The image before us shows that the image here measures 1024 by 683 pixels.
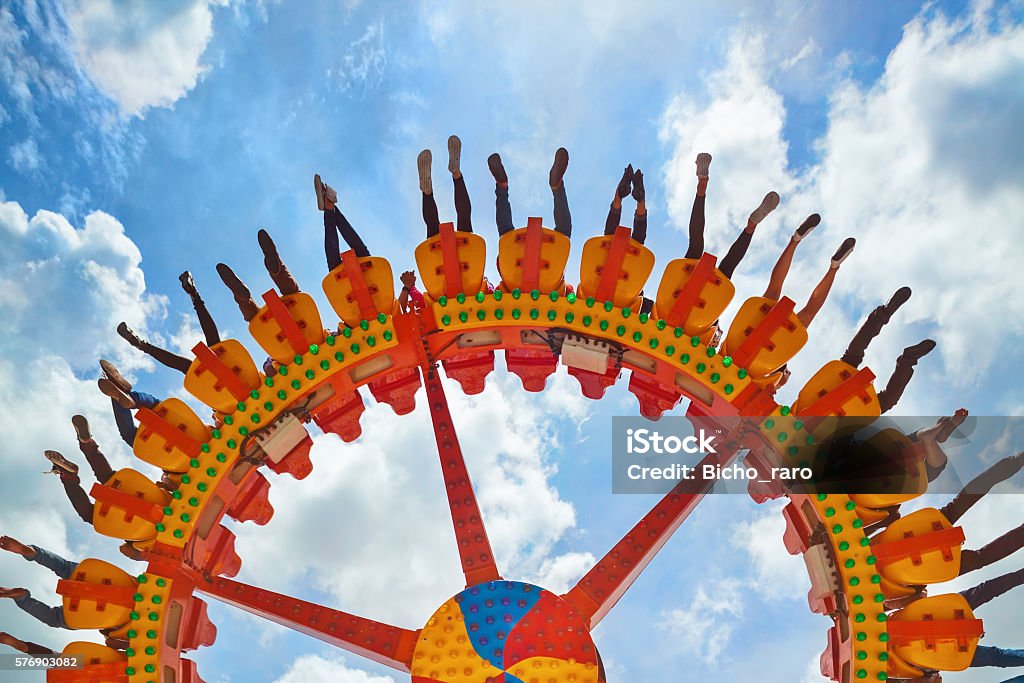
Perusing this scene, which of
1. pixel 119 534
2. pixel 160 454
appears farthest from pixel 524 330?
pixel 119 534

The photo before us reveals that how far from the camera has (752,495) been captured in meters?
11.2

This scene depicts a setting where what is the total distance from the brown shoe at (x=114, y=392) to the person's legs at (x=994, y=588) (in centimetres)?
1013

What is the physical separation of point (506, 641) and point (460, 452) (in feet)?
7.73

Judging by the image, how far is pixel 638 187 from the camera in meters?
11.1

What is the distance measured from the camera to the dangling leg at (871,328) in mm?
10781

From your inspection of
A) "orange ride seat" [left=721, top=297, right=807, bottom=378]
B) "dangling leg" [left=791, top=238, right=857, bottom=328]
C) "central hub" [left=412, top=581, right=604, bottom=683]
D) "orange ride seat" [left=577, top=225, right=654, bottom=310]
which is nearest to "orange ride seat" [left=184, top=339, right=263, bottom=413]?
"central hub" [left=412, top=581, right=604, bottom=683]

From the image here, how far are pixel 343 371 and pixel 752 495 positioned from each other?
5294 mm

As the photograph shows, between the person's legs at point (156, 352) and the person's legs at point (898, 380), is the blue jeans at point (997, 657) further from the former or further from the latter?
the person's legs at point (156, 352)

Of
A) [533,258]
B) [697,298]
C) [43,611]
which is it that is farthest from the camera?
[533,258]

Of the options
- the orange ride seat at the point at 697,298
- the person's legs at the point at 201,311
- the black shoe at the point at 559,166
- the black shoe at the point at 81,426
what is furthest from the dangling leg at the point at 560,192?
the black shoe at the point at 81,426

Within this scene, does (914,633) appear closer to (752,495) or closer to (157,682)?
(752,495)

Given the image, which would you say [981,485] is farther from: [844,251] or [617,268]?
[617,268]

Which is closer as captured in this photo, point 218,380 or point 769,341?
point 769,341

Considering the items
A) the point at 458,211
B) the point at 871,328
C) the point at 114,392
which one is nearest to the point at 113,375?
the point at 114,392
